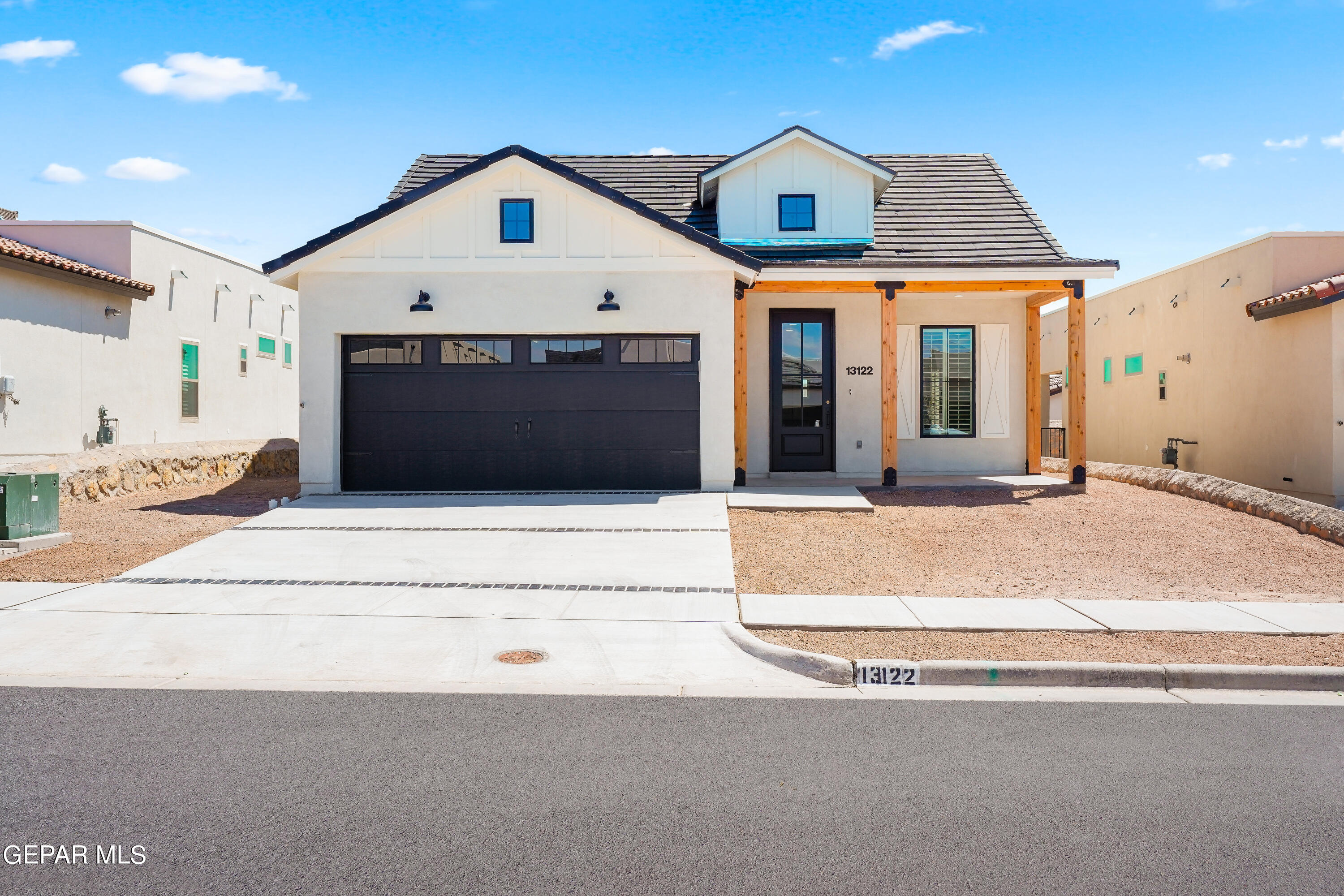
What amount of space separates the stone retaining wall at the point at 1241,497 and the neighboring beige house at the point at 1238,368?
152cm

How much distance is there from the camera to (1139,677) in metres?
5.84

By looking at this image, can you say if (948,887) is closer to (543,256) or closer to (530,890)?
(530,890)

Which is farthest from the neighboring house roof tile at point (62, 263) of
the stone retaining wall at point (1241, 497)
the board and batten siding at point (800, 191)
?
the stone retaining wall at point (1241, 497)

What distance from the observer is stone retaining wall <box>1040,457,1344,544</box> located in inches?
434

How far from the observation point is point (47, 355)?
1596 centimetres

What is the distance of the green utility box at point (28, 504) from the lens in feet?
32.6

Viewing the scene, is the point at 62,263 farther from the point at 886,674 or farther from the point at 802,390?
the point at 886,674

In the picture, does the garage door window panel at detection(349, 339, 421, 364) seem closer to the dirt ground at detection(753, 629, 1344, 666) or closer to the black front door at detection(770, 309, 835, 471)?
the black front door at detection(770, 309, 835, 471)

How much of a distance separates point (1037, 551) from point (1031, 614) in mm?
3058

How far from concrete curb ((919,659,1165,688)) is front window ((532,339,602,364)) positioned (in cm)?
908

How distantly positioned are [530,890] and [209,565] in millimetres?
7479

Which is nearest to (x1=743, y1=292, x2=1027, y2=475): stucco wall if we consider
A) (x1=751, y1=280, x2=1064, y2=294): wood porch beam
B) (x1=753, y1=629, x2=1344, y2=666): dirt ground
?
(x1=751, y1=280, x2=1064, y2=294): wood porch beam

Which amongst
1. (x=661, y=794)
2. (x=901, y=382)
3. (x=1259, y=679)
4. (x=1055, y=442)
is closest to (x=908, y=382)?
(x=901, y=382)

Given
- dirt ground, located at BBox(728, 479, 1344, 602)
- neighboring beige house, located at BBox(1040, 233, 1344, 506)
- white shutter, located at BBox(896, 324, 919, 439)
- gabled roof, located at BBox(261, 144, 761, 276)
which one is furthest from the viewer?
white shutter, located at BBox(896, 324, 919, 439)
